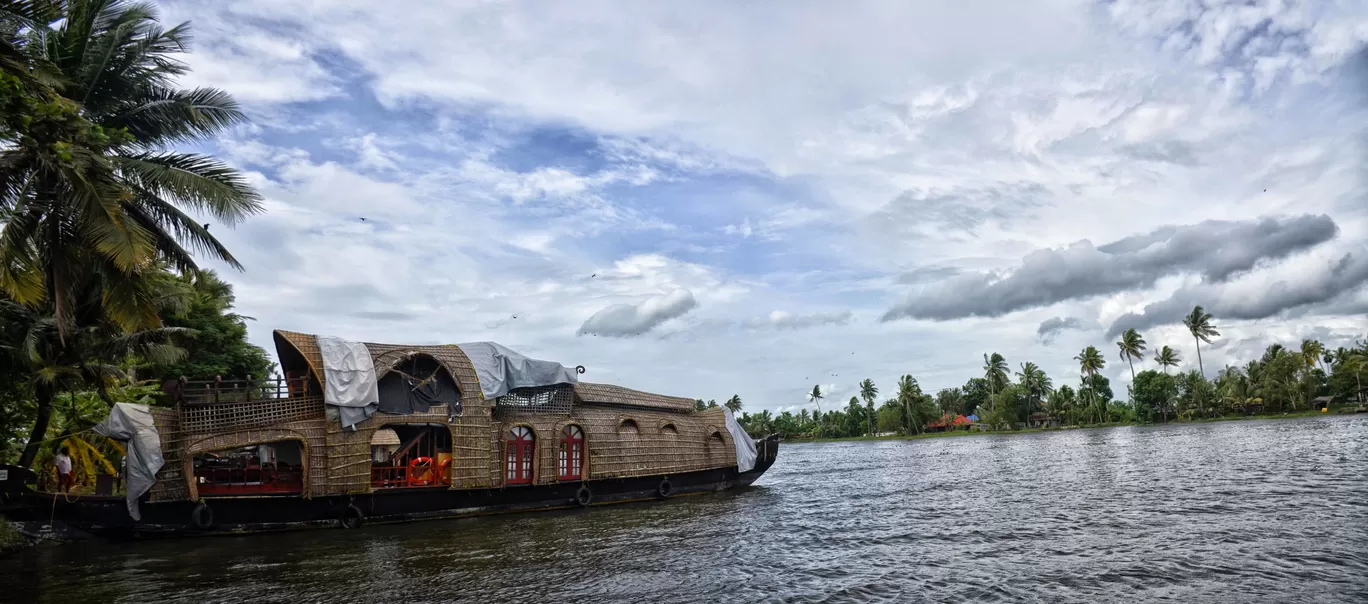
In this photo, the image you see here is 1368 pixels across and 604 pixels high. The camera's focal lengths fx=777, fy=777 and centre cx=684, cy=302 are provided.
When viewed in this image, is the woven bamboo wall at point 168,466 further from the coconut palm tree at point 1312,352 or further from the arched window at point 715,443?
the coconut palm tree at point 1312,352

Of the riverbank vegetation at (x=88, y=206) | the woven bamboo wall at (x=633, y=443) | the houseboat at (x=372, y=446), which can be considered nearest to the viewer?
the riverbank vegetation at (x=88, y=206)

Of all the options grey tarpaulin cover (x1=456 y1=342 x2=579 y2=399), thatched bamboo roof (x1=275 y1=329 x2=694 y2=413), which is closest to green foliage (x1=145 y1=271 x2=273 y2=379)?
thatched bamboo roof (x1=275 y1=329 x2=694 y2=413)

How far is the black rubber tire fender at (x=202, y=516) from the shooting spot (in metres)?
14.6

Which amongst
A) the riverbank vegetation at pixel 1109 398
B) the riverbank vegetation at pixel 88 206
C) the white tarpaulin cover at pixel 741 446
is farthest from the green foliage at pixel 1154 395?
the riverbank vegetation at pixel 88 206

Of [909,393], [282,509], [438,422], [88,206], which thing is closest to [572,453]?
[438,422]

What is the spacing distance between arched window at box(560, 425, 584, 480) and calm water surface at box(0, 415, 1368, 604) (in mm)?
1067

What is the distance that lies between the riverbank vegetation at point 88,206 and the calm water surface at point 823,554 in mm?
3764

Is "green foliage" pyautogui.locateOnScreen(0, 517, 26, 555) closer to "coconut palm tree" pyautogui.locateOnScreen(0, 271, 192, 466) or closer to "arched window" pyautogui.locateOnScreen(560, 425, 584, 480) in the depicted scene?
"coconut palm tree" pyautogui.locateOnScreen(0, 271, 192, 466)

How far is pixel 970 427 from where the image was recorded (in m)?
82.6

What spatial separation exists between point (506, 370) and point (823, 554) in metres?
8.76

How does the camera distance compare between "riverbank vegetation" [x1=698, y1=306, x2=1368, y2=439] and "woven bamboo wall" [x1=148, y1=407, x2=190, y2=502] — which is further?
"riverbank vegetation" [x1=698, y1=306, x2=1368, y2=439]

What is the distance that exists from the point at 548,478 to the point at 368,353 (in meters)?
5.18

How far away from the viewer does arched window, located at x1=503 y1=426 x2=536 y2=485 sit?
18344 millimetres

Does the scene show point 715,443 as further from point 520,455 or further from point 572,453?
point 520,455
